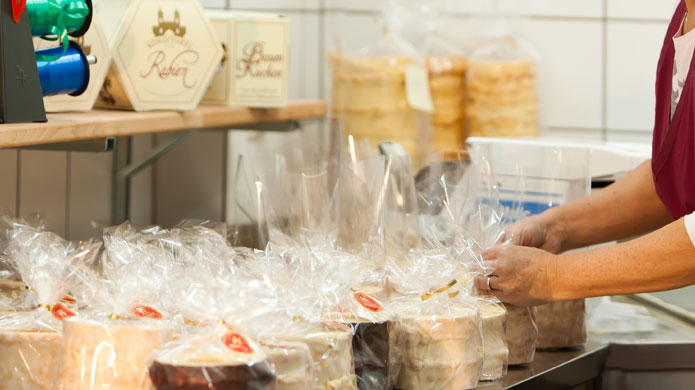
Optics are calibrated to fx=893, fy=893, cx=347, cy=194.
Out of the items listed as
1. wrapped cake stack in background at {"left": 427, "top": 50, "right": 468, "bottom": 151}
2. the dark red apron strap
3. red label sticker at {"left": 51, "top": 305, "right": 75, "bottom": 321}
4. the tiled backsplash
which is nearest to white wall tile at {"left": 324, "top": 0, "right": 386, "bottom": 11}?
the tiled backsplash

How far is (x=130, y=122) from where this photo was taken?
5.05ft

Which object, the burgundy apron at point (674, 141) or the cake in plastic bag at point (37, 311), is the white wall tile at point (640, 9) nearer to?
the burgundy apron at point (674, 141)

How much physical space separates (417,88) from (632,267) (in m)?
1.08

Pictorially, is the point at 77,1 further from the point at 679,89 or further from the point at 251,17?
the point at 679,89

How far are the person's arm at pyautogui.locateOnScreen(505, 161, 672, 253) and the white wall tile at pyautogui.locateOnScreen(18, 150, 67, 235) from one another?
3.38ft

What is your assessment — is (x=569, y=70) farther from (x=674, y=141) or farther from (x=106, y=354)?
(x=106, y=354)

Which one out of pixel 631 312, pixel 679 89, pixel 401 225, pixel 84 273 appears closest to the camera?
pixel 84 273

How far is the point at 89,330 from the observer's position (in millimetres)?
986

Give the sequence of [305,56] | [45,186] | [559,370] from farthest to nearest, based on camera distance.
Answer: [305,56] < [45,186] < [559,370]

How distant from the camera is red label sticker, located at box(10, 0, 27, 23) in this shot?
124 centimetres

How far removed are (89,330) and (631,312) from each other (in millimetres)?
1116

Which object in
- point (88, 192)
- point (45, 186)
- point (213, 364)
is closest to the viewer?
point (213, 364)

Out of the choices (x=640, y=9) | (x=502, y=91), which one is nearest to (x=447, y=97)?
(x=502, y=91)

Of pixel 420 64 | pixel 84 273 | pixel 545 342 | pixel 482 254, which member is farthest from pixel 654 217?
pixel 84 273
